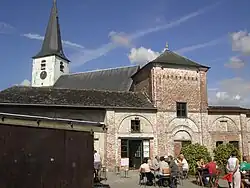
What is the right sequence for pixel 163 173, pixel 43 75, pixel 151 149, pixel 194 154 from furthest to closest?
pixel 43 75 → pixel 151 149 → pixel 194 154 → pixel 163 173

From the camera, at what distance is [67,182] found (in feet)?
28.0

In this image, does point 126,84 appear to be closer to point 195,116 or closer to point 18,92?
point 195,116

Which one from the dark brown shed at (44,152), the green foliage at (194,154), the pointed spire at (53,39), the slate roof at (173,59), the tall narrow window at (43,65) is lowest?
the green foliage at (194,154)

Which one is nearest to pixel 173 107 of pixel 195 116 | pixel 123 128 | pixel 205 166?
pixel 195 116

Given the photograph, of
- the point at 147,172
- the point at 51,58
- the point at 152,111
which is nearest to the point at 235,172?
the point at 147,172

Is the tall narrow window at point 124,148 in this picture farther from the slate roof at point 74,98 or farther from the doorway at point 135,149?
the slate roof at point 74,98

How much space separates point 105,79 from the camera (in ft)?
129

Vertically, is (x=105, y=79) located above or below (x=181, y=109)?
above

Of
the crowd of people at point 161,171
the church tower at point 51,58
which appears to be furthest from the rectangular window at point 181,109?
the church tower at point 51,58

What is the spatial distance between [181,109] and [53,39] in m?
31.5

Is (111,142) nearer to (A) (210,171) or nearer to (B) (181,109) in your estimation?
(B) (181,109)

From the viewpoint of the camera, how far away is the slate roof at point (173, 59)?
27.3 metres

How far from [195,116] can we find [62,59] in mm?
32166

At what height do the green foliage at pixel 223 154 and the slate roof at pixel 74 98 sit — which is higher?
the slate roof at pixel 74 98
